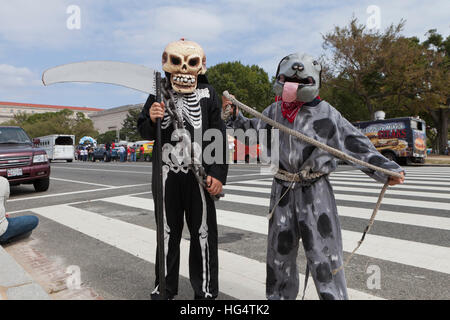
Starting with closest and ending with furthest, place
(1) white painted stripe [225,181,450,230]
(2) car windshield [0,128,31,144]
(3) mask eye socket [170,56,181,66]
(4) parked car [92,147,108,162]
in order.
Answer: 1. (3) mask eye socket [170,56,181,66]
2. (1) white painted stripe [225,181,450,230]
3. (2) car windshield [0,128,31,144]
4. (4) parked car [92,147,108,162]

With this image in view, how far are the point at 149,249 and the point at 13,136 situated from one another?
6938mm

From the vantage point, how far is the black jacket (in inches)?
93.0

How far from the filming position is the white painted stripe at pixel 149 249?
9.16 feet

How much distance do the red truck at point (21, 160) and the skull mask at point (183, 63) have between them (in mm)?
7049

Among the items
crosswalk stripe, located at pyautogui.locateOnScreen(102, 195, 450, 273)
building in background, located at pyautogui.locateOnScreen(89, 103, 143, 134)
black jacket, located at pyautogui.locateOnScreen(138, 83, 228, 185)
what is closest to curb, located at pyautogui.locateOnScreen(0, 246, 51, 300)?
black jacket, located at pyautogui.locateOnScreen(138, 83, 228, 185)

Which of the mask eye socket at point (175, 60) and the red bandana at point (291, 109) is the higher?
the mask eye socket at point (175, 60)

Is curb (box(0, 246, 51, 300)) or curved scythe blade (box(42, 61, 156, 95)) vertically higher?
curved scythe blade (box(42, 61, 156, 95))

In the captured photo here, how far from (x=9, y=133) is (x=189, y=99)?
27.4 ft

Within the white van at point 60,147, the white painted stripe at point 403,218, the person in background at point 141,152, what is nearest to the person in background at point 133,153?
the person in background at point 141,152

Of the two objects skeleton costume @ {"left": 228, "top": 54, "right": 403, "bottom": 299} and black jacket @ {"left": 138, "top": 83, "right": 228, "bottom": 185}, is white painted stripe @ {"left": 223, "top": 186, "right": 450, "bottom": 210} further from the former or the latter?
skeleton costume @ {"left": 228, "top": 54, "right": 403, "bottom": 299}

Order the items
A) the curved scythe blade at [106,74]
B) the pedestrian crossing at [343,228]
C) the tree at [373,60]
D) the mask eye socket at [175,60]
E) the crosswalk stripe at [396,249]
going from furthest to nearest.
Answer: the tree at [373,60] → the crosswalk stripe at [396,249] → the pedestrian crossing at [343,228] → the mask eye socket at [175,60] → the curved scythe blade at [106,74]

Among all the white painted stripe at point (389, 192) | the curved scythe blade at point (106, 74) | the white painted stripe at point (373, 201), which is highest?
the curved scythe blade at point (106, 74)

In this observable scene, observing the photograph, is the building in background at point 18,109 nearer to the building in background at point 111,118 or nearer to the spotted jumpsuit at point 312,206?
the building in background at point 111,118

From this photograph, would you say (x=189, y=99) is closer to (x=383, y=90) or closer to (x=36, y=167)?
(x=36, y=167)
